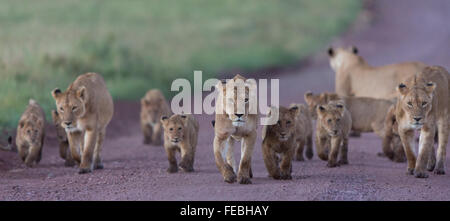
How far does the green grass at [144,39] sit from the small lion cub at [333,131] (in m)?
6.49

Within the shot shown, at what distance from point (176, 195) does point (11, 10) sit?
15633mm

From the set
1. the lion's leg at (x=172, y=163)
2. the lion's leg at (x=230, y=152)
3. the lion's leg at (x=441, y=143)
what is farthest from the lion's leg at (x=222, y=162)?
the lion's leg at (x=441, y=143)

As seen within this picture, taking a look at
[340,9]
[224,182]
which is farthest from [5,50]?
[340,9]

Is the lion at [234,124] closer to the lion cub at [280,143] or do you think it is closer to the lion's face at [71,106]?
the lion cub at [280,143]

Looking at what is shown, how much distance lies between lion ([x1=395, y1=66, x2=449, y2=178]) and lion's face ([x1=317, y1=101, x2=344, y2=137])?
3.96 ft

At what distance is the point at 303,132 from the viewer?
12914 millimetres

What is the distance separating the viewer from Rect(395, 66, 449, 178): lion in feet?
36.1

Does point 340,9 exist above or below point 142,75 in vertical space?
above

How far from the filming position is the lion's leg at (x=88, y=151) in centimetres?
1208

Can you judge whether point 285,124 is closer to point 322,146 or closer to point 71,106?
point 322,146

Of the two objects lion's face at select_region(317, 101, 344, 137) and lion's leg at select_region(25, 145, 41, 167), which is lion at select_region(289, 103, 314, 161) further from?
lion's leg at select_region(25, 145, 41, 167)

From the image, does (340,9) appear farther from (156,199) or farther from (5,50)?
(156,199)

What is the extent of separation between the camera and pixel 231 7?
30.5 metres
